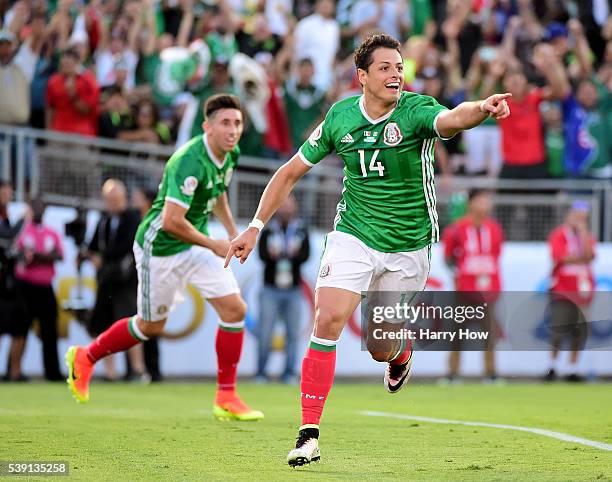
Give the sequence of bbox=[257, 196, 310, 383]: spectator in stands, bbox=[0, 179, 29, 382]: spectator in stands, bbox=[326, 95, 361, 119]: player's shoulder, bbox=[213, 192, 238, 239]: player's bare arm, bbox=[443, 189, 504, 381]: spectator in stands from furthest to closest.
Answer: bbox=[257, 196, 310, 383]: spectator in stands < bbox=[443, 189, 504, 381]: spectator in stands < bbox=[0, 179, 29, 382]: spectator in stands < bbox=[213, 192, 238, 239]: player's bare arm < bbox=[326, 95, 361, 119]: player's shoulder

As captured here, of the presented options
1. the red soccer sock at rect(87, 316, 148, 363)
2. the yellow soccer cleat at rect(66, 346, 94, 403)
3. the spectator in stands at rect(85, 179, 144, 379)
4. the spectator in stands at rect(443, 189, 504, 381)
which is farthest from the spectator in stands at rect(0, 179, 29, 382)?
the spectator in stands at rect(443, 189, 504, 381)

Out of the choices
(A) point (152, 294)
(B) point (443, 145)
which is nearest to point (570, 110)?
(B) point (443, 145)

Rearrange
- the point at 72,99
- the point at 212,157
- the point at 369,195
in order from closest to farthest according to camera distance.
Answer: the point at 369,195, the point at 212,157, the point at 72,99

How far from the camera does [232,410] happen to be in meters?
10.6

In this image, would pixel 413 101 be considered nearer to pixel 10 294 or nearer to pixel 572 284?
pixel 10 294

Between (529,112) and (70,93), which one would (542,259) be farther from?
(70,93)

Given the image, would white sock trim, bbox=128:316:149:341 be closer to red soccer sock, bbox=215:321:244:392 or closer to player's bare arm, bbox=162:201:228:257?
red soccer sock, bbox=215:321:244:392

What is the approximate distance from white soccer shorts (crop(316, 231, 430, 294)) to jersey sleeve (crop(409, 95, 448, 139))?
2.70ft

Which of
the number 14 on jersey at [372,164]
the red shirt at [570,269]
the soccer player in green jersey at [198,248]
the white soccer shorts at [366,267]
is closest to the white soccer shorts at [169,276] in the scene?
the soccer player in green jersey at [198,248]

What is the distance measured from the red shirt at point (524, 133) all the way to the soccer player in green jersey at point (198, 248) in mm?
7814

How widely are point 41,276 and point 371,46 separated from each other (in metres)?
9.33

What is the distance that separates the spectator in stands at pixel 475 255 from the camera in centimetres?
1688

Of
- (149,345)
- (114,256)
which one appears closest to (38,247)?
(114,256)

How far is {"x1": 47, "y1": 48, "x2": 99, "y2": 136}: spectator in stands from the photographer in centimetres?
1648
